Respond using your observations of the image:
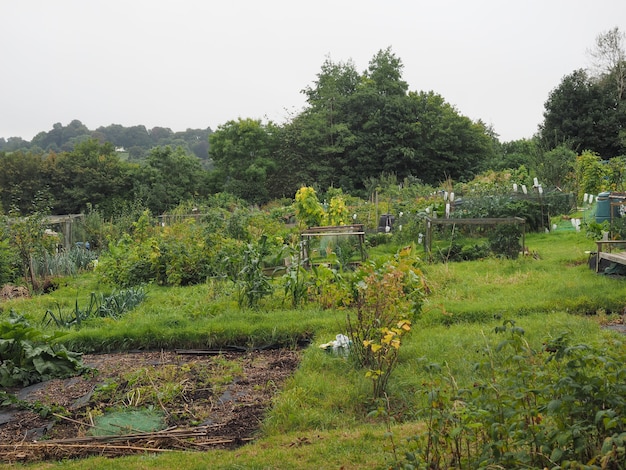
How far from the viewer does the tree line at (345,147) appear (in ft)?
90.3

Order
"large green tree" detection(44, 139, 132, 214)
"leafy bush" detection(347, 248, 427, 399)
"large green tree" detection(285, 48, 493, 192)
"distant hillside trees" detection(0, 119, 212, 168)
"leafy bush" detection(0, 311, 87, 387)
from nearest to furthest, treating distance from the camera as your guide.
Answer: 1. "leafy bush" detection(347, 248, 427, 399)
2. "leafy bush" detection(0, 311, 87, 387)
3. "large green tree" detection(44, 139, 132, 214)
4. "large green tree" detection(285, 48, 493, 192)
5. "distant hillside trees" detection(0, 119, 212, 168)

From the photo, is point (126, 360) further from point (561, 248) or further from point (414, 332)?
point (561, 248)

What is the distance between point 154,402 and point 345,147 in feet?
93.3

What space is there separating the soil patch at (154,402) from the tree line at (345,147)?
70.6 ft

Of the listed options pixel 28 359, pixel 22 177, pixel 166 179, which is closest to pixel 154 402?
pixel 28 359

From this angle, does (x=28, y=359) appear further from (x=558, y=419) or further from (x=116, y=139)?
(x=116, y=139)

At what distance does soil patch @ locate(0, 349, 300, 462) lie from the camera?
13.1ft

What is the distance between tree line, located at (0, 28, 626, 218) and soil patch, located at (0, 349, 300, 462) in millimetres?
21533

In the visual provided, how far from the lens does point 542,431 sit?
2.59 meters

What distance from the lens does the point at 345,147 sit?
106ft

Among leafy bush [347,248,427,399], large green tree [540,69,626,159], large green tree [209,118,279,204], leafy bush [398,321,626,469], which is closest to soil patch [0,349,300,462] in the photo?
leafy bush [347,248,427,399]

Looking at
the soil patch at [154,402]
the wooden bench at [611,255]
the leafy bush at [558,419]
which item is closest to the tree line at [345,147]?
the wooden bench at [611,255]

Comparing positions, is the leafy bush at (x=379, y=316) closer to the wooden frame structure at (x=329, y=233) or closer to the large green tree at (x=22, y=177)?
the wooden frame structure at (x=329, y=233)

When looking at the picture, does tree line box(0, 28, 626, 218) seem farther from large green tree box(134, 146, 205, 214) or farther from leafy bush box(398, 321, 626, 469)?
leafy bush box(398, 321, 626, 469)
